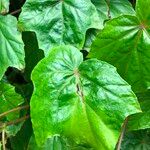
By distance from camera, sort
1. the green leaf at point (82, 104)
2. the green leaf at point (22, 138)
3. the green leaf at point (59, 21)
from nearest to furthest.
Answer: the green leaf at point (82, 104) < the green leaf at point (59, 21) < the green leaf at point (22, 138)

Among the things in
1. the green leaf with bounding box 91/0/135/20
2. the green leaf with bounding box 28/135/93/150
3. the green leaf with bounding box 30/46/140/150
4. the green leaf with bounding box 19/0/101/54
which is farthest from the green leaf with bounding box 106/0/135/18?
the green leaf with bounding box 28/135/93/150

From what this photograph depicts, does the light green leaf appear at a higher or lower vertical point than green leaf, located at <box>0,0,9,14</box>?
lower

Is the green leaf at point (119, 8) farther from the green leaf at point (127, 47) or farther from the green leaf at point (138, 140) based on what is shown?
the green leaf at point (138, 140)

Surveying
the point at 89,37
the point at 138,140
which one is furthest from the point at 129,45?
the point at 138,140

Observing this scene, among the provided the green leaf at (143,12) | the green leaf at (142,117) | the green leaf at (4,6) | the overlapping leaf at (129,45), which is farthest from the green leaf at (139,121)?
the green leaf at (4,6)

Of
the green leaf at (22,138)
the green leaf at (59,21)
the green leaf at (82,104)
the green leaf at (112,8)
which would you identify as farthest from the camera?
the green leaf at (22,138)

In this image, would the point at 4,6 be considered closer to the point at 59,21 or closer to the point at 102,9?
the point at 59,21

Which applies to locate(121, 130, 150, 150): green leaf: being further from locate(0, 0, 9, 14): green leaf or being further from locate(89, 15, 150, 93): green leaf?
locate(0, 0, 9, 14): green leaf

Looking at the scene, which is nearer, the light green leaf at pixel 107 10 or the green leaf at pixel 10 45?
the green leaf at pixel 10 45
